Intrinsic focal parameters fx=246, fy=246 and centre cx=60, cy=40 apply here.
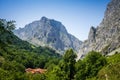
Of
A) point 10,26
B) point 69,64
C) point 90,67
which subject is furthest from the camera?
point 69,64

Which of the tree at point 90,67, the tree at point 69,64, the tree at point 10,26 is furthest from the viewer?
the tree at point 69,64

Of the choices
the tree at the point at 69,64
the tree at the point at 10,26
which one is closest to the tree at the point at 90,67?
the tree at the point at 69,64

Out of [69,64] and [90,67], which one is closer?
[90,67]

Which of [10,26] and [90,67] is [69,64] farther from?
[10,26]

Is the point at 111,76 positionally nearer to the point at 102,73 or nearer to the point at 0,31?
the point at 102,73

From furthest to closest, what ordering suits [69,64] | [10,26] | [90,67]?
[69,64]
[90,67]
[10,26]

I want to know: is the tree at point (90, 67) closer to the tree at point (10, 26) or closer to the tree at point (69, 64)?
the tree at point (69, 64)

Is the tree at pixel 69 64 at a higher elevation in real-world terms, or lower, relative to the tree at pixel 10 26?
lower

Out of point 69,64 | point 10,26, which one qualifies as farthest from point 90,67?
point 10,26

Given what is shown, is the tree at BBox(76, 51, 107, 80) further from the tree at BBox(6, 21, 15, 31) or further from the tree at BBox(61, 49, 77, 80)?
the tree at BBox(6, 21, 15, 31)

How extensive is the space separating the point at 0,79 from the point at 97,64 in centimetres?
4159

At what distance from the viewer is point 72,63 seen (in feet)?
306

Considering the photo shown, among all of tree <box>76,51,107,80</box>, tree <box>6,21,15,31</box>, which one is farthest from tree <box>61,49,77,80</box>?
tree <box>6,21,15,31</box>

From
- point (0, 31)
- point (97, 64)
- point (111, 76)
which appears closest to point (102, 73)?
point (111, 76)
